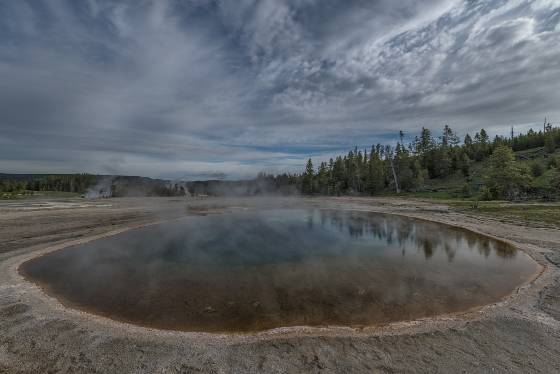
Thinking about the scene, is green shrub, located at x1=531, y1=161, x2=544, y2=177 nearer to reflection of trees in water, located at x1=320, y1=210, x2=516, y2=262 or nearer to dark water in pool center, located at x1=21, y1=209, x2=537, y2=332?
reflection of trees in water, located at x1=320, y1=210, x2=516, y2=262

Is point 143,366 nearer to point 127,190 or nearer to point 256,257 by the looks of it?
point 256,257

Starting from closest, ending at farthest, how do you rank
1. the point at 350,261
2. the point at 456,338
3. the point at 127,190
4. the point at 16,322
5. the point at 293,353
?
the point at 293,353 → the point at 456,338 → the point at 16,322 → the point at 350,261 → the point at 127,190

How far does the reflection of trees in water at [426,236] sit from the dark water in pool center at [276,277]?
0.12m

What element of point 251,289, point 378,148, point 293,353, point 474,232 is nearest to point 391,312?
point 293,353

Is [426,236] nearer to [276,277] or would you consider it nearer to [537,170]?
[276,277]

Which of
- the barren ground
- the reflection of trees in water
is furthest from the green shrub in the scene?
the barren ground

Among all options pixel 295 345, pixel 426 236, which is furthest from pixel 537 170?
pixel 295 345

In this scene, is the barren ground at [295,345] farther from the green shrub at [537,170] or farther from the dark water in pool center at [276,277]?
the green shrub at [537,170]

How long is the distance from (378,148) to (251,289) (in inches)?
3878

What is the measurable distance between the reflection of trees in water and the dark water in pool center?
4.7 inches

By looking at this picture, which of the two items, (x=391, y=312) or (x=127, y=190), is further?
(x=127, y=190)

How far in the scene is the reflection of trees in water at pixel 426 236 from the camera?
15324 mm

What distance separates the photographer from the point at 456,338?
20.0 ft

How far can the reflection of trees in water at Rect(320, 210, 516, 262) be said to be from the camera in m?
15.3
